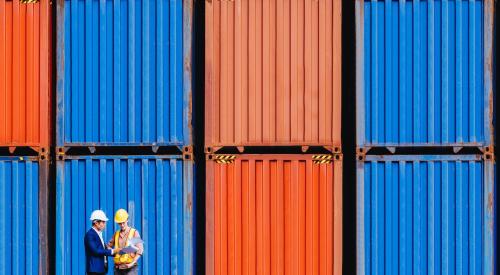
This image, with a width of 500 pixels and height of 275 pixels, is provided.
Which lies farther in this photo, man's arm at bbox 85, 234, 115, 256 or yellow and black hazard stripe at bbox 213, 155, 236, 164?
yellow and black hazard stripe at bbox 213, 155, 236, 164

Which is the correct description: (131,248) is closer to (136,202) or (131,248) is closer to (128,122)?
(136,202)

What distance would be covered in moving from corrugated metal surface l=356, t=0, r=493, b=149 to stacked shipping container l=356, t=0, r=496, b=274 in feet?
0.06

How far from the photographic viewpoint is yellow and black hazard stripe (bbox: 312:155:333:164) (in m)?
15.1

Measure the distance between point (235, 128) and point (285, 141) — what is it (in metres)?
1.03

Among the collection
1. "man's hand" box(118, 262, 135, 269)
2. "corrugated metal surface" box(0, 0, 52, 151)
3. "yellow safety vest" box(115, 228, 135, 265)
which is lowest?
"man's hand" box(118, 262, 135, 269)

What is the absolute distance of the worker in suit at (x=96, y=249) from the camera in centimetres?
1266

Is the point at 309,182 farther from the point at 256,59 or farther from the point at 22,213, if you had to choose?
the point at 22,213

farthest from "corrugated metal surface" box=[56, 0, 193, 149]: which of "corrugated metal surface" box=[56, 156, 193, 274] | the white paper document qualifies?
the white paper document

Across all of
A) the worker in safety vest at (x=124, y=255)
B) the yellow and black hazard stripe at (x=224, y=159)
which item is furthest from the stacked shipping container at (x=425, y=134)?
the worker in safety vest at (x=124, y=255)

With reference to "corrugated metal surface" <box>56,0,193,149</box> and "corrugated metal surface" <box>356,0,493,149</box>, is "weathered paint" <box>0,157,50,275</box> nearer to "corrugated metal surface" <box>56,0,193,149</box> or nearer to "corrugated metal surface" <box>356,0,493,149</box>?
"corrugated metal surface" <box>56,0,193,149</box>

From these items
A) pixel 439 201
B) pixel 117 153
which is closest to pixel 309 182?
pixel 439 201

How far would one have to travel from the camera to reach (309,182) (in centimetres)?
1509

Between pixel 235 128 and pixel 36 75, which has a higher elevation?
pixel 36 75

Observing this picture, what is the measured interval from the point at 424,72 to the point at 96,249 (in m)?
7.26
